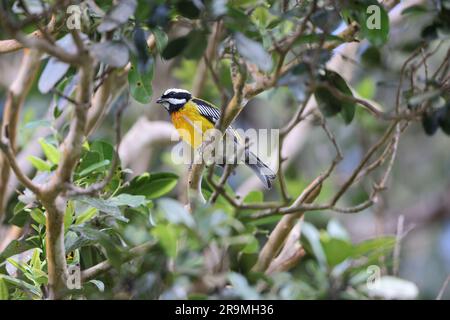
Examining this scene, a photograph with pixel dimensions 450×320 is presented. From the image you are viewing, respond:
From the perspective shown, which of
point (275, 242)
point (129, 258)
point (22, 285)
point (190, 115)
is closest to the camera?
point (129, 258)

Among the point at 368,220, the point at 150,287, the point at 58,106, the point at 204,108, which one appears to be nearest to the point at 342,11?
the point at 150,287

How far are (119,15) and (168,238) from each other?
0.64 metres

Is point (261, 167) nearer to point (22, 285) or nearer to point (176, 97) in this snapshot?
point (176, 97)

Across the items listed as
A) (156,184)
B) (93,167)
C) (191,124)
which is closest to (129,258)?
(93,167)

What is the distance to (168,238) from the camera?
209cm

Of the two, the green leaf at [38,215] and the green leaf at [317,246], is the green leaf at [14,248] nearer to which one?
the green leaf at [38,215]

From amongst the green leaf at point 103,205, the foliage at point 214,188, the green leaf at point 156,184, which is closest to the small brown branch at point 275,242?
the foliage at point 214,188

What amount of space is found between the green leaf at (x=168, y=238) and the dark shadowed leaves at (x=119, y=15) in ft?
1.90

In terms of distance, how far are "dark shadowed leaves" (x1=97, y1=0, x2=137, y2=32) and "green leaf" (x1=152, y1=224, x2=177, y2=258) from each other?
1.90ft

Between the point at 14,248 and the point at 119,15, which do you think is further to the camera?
the point at 14,248

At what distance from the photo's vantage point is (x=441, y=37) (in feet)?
8.20

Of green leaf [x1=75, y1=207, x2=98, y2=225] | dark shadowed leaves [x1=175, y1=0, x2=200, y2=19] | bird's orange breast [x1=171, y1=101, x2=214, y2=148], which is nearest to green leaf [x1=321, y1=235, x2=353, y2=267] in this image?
dark shadowed leaves [x1=175, y1=0, x2=200, y2=19]
